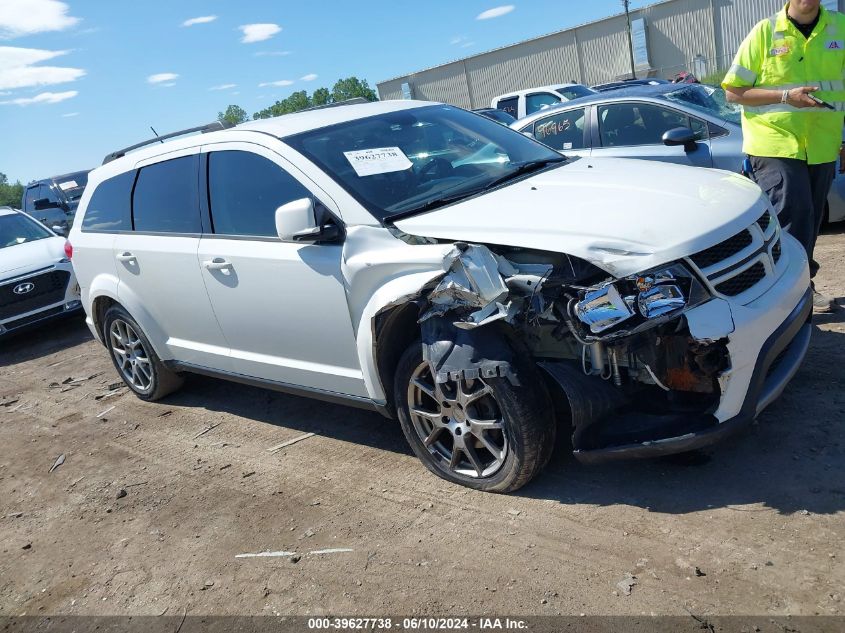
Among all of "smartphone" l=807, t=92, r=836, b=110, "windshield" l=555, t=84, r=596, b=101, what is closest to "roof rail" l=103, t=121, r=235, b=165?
"smartphone" l=807, t=92, r=836, b=110

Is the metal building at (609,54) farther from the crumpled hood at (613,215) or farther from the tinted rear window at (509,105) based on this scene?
the crumpled hood at (613,215)

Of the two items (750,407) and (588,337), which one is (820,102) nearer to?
(750,407)

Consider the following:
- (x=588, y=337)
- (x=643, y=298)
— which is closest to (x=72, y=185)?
(x=588, y=337)

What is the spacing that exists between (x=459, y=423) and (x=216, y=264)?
186 cm

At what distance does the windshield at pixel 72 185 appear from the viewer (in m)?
17.5

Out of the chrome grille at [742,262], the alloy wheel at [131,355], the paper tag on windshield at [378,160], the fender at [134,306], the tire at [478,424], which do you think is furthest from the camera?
the alloy wheel at [131,355]

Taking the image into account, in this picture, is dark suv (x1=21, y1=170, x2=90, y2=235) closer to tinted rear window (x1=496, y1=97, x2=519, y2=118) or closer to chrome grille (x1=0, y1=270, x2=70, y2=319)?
A: chrome grille (x1=0, y1=270, x2=70, y2=319)

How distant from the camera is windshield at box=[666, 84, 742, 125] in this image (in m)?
7.20

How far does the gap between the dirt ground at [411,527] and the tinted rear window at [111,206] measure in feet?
5.43

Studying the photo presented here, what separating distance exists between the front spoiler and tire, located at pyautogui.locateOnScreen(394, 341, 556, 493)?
0.60 ft

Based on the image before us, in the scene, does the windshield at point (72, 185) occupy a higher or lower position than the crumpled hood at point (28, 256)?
higher

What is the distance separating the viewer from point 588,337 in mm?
3092

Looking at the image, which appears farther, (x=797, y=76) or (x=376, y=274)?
(x=797, y=76)

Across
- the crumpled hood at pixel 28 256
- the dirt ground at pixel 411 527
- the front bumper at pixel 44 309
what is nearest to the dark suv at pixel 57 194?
the crumpled hood at pixel 28 256
